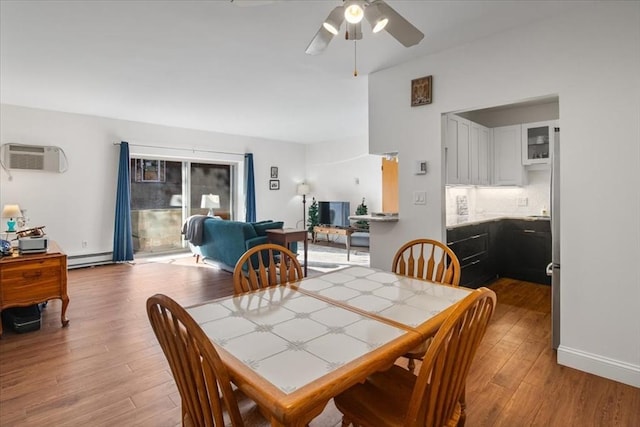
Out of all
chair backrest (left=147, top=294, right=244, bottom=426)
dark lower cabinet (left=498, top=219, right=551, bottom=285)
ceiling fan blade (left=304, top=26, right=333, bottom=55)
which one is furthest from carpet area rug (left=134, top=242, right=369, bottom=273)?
chair backrest (left=147, top=294, right=244, bottom=426)

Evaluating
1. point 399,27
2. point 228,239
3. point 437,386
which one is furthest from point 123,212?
point 437,386

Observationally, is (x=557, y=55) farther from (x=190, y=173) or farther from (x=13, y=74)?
(x=190, y=173)

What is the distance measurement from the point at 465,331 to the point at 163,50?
3353 millimetres

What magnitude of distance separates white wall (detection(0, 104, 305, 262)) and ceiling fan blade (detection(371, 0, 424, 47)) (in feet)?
18.2

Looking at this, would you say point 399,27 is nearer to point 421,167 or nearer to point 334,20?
point 334,20

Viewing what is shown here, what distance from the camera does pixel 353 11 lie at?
169 centimetres

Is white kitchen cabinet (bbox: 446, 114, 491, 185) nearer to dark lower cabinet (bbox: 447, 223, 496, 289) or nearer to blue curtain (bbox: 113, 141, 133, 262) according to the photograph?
dark lower cabinet (bbox: 447, 223, 496, 289)

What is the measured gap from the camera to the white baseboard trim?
7.15 ft

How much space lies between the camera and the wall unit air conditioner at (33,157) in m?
4.87

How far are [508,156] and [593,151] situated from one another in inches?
92.7

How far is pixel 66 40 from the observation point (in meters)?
2.89

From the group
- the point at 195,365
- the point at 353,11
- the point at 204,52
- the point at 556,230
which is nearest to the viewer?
the point at 195,365

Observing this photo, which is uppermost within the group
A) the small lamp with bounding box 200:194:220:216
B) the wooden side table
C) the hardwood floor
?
the small lamp with bounding box 200:194:220:216

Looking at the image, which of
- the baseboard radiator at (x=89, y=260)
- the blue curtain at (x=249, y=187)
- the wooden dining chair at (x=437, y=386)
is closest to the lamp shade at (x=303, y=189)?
the blue curtain at (x=249, y=187)
